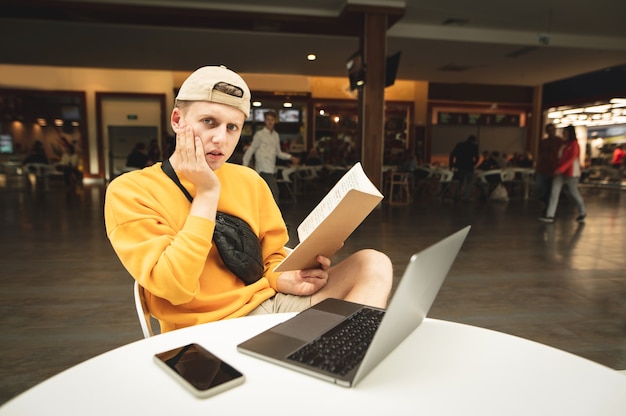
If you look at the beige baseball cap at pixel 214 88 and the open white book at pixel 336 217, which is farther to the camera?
the beige baseball cap at pixel 214 88

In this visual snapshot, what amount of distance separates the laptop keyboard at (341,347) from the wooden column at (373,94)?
676cm

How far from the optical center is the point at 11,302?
294 centimetres

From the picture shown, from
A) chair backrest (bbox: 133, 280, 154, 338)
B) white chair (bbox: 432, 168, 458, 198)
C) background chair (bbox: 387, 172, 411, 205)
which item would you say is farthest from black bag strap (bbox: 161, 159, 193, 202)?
white chair (bbox: 432, 168, 458, 198)

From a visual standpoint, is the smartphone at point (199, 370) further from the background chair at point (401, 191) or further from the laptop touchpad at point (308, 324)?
the background chair at point (401, 191)

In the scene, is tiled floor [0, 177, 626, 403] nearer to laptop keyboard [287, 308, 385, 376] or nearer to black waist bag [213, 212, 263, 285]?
black waist bag [213, 212, 263, 285]

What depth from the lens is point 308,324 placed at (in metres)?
0.89

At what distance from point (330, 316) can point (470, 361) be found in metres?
0.29

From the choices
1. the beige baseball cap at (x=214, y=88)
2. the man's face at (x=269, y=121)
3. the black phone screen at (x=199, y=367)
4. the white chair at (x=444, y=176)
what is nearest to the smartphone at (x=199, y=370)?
the black phone screen at (x=199, y=367)

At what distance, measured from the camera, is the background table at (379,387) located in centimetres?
63

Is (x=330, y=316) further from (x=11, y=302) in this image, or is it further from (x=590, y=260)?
(x=590, y=260)

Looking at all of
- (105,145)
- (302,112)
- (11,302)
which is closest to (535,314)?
(11,302)

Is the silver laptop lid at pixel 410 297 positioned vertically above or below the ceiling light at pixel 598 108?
below

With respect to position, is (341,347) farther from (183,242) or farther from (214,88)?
(214,88)

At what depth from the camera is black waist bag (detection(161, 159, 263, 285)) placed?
4.08 feet
